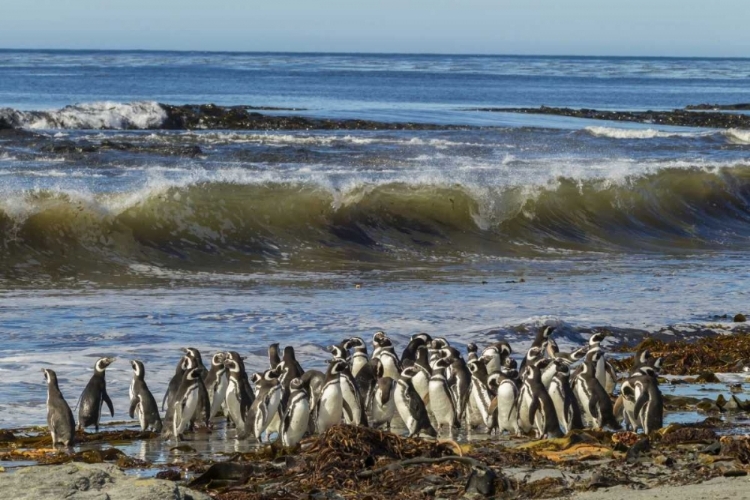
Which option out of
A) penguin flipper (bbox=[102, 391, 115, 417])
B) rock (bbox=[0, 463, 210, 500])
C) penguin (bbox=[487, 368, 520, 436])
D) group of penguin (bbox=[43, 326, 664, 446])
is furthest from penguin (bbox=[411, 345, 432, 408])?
rock (bbox=[0, 463, 210, 500])

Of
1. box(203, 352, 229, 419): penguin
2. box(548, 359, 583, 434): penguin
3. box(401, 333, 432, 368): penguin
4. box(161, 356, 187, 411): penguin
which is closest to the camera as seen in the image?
box(548, 359, 583, 434): penguin

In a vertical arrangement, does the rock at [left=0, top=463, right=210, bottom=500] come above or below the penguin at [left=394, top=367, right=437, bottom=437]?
above

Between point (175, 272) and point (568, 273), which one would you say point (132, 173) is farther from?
point (568, 273)

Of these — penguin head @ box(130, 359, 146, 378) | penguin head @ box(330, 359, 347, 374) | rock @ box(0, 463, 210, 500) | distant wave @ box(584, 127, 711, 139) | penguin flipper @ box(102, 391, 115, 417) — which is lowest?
distant wave @ box(584, 127, 711, 139)

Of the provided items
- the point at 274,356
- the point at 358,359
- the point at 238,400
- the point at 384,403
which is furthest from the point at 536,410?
the point at 274,356

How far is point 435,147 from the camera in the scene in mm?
35594

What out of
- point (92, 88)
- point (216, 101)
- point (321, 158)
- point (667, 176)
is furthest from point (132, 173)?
point (92, 88)

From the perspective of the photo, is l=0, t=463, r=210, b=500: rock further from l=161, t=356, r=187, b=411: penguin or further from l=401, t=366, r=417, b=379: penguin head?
l=401, t=366, r=417, b=379: penguin head

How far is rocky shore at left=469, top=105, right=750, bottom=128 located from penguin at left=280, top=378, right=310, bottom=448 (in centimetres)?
4469

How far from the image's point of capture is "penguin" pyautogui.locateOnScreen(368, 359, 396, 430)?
8.77 metres

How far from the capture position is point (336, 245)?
19891 millimetres

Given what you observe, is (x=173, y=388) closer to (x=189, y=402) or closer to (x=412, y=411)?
(x=189, y=402)

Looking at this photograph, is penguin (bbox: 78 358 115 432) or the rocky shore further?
the rocky shore

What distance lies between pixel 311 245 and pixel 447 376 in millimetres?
10455
